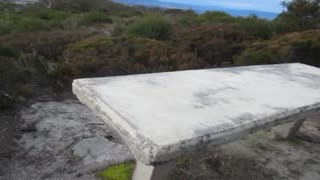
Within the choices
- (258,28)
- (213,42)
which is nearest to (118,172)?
(213,42)

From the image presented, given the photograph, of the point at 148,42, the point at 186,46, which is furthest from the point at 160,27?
the point at 148,42

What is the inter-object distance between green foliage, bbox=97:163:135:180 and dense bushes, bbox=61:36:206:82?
2.47 metres

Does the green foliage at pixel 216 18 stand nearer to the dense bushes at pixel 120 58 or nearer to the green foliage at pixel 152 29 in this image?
the green foliage at pixel 152 29

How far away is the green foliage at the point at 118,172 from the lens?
3014mm

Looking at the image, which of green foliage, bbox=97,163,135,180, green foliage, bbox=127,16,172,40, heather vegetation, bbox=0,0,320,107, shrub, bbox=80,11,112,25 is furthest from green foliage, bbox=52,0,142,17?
green foliage, bbox=97,163,135,180

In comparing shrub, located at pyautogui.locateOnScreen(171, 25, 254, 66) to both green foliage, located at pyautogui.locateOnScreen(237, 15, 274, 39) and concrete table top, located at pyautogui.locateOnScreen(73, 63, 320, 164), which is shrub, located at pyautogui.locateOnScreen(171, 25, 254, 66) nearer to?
green foliage, located at pyautogui.locateOnScreen(237, 15, 274, 39)

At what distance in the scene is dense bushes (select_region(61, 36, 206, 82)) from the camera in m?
5.47

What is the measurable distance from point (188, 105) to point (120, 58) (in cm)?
366

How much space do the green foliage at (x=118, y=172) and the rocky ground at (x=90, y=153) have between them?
8 cm

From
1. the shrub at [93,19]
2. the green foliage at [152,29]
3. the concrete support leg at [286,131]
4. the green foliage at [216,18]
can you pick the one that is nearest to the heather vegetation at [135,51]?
the green foliage at [152,29]

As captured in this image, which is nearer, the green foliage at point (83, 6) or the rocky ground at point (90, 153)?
the rocky ground at point (90, 153)

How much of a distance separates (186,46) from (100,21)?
675 cm

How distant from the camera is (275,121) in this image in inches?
92.3

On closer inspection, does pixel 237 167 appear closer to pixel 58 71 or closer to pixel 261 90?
pixel 261 90
